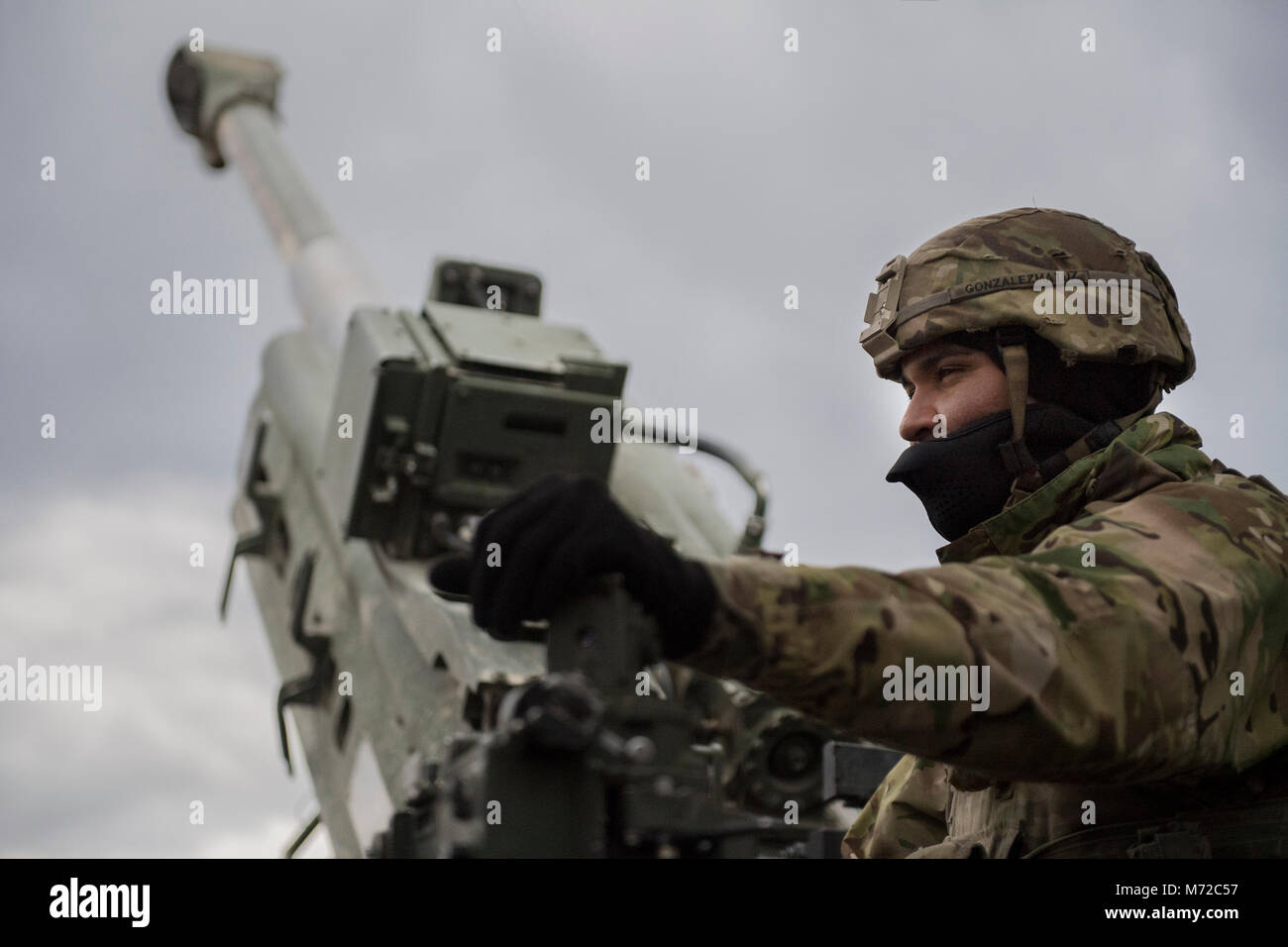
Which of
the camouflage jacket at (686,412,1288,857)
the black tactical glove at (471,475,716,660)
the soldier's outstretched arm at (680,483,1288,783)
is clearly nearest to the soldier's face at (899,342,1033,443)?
the camouflage jacket at (686,412,1288,857)

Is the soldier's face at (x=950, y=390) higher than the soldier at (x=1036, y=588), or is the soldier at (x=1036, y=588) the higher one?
the soldier's face at (x=950, y=390)

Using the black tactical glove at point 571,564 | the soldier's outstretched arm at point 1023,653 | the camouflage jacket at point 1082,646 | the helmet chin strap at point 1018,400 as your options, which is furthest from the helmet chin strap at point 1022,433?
the black tactical glove at point 571,564

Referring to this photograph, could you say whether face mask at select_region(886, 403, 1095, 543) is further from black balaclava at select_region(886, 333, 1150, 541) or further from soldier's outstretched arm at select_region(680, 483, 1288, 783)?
soldier's outstretched arm at select_region(680, 483, 1288, 783)

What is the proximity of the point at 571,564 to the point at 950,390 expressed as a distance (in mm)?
1644

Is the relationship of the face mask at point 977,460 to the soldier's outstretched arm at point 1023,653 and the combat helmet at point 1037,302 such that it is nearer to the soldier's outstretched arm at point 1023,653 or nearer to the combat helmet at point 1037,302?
the combat helmet at point 1037,302

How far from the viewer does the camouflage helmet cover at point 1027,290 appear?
3.74 m

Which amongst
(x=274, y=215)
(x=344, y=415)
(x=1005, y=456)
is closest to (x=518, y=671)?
(x=344, y=415)

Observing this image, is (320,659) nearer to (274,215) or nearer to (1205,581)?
(274,215)

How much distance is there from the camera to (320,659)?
798cm

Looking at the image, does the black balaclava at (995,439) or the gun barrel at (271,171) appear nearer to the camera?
the black balaclava at (995,439)

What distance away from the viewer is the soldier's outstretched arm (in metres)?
2.46

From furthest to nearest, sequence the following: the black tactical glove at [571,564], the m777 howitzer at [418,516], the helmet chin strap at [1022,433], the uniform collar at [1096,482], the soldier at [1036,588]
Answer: the m777 howitzer at [418,516], the helmet chin strap at [1022,433], the uniform collar at [1096,482], the soldier at [1036,588], the black tactical glove at [571,564]

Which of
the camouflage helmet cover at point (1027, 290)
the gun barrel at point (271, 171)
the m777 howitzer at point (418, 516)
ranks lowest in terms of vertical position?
the m777 howitzer at point (418, 516)

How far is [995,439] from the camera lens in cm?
362
